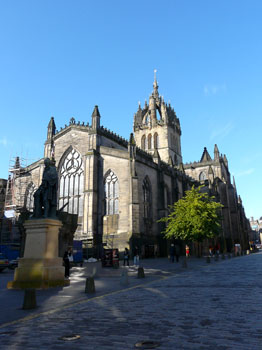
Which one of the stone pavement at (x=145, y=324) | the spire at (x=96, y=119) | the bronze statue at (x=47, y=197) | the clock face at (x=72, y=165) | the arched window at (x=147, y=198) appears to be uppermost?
the spire at (x=96, y=119)

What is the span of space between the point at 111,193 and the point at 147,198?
5211 mm

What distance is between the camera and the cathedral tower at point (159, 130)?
62.2 meters

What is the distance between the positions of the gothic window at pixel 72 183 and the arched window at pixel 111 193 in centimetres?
363

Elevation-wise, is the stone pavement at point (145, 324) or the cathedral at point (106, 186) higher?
the cathedral at point (106, 186)

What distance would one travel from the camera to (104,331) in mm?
4730

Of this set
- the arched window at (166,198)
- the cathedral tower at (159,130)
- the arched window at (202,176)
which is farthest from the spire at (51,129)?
the arched window at (202,176)

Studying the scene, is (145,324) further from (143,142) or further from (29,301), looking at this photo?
(143,142)

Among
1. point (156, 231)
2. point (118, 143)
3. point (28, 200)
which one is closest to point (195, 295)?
point (156, 231)

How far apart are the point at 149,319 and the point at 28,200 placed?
3942cm

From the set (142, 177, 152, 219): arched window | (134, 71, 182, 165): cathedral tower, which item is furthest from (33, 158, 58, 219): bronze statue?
(134, 71, 182, 165): cathedral tower

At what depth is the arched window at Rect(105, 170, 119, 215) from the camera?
108 feet

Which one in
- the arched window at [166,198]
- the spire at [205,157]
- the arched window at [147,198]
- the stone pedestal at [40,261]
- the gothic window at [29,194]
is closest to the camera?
the stone pedestal at [40,261]

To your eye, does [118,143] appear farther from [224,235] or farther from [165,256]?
[224,235]

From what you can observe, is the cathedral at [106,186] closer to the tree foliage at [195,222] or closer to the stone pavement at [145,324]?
the tree foliage at [195,222]
